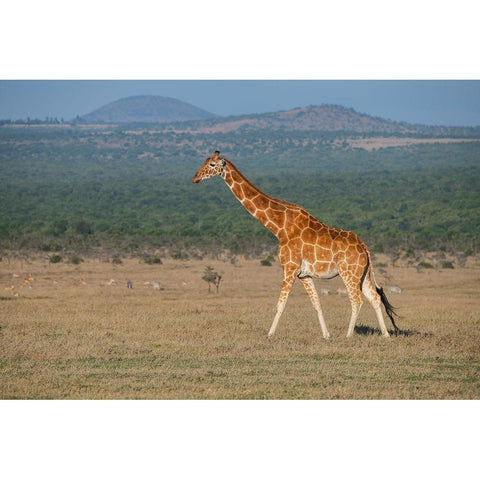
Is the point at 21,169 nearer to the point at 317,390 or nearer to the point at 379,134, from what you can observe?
the point at 379,134

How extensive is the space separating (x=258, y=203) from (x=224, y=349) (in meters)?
2.25

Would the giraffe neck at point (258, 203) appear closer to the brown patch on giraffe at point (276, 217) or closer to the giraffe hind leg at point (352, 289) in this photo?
the brown patch on giraffe at point (276, 217)

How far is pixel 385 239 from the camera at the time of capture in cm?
3797

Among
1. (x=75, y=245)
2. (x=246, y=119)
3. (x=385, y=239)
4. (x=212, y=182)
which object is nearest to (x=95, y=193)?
(x=212, y=182)

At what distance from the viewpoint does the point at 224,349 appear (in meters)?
11.9

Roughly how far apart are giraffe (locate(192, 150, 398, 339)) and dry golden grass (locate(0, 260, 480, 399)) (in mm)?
639

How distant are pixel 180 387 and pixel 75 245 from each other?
89.5ft

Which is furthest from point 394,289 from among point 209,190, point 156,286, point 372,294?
point 209,190

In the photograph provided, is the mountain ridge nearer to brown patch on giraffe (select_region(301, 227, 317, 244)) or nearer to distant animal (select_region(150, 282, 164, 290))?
distant animal (select_region(150, 282, 164, 290))

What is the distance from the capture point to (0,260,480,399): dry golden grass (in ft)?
32.2

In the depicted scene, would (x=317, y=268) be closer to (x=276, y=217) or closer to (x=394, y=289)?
(x=276, y=217)

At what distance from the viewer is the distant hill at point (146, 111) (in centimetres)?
17275

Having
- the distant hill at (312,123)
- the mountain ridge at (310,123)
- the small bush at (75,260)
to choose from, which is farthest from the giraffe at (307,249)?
the distant hill at (312,123)

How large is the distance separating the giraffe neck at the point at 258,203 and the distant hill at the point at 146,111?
156541 mm
